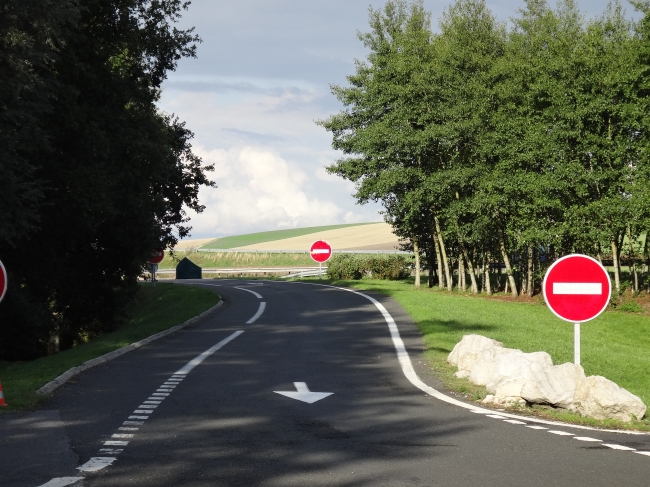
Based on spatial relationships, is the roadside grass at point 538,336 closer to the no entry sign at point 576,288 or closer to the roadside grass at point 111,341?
the no entry sign at point 576,288

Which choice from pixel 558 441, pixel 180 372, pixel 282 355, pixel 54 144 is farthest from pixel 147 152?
pixel 558 441

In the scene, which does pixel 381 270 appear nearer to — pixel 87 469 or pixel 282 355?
pixel 282 355

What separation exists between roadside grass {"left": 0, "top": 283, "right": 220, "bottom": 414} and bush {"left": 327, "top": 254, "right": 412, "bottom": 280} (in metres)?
11.3

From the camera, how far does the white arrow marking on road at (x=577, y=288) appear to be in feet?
35.8

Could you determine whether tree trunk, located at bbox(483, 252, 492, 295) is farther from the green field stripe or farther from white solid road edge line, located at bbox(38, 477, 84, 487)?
the green field stripe

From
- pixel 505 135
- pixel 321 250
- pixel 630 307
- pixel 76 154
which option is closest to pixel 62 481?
pixel 76 154

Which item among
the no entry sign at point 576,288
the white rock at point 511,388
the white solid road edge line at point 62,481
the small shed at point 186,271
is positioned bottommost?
the white solid road edge line at point 62,481

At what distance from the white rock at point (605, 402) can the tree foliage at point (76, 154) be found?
14356 millimetres

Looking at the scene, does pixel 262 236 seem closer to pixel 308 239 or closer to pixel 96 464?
pixel 308 239

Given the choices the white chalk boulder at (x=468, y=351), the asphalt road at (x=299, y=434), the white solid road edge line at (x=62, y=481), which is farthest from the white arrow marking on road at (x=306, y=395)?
the white solid road edge line at (x=62, y=481)

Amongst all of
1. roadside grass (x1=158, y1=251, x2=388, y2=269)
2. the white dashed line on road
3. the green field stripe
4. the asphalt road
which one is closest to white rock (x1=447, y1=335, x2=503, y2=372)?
the asphalt road

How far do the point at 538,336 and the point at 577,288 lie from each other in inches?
411

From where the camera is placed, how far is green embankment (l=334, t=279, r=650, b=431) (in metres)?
14.5

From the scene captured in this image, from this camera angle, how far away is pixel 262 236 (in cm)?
14938
